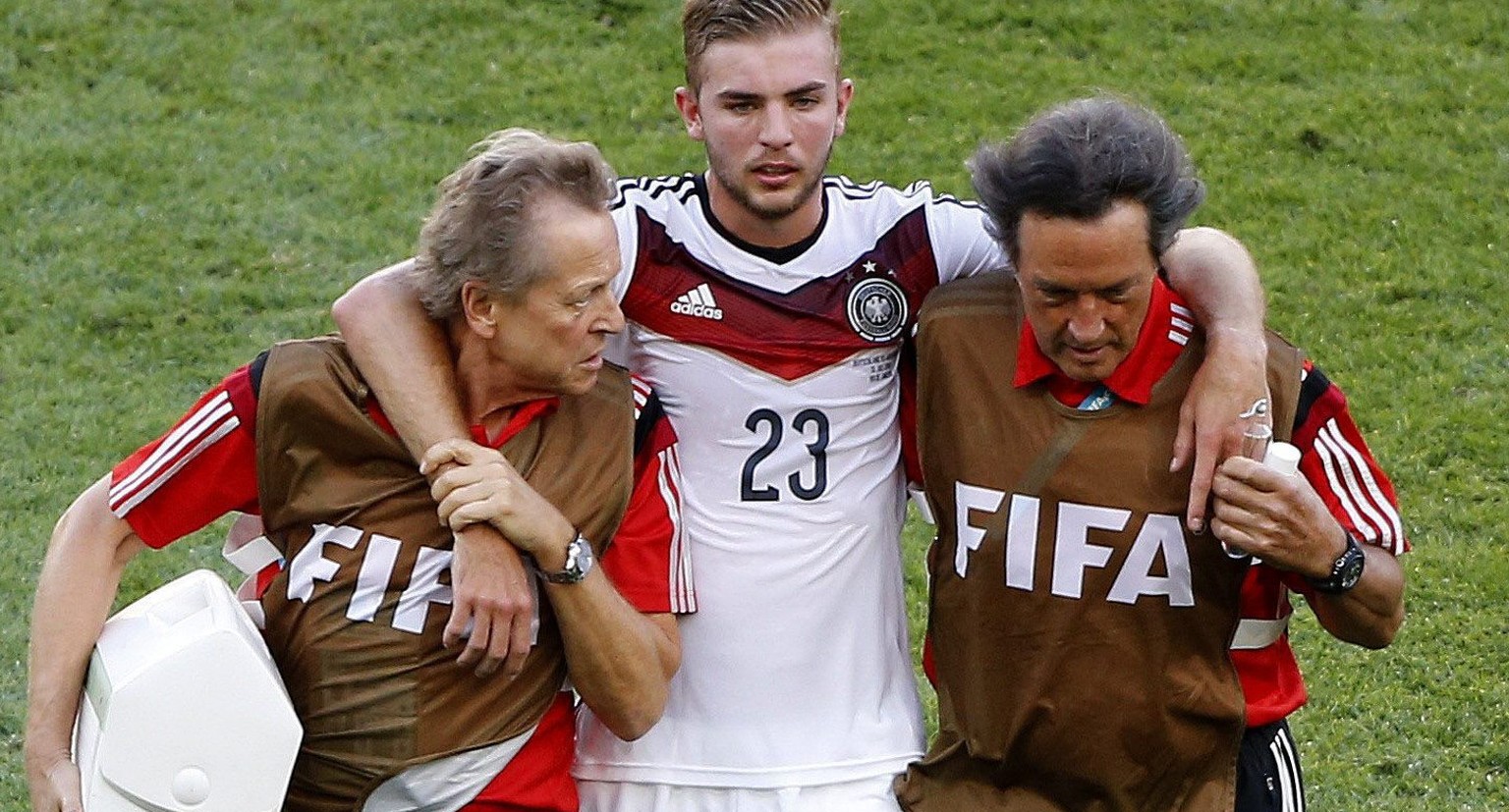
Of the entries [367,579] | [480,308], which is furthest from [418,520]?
[480,308]

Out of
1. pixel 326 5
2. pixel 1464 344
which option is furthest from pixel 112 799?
pixel 326 5

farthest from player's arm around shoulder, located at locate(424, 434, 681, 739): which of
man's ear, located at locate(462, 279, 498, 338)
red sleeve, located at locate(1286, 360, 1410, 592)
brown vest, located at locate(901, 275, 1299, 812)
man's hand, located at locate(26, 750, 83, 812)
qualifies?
red sleeve, located at locate(1286, 360, 1410, 592)

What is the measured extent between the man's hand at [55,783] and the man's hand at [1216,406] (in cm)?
183

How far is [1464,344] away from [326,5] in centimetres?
523

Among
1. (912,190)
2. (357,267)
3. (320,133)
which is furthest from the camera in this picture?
(320,133)

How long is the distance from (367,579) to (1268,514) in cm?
143

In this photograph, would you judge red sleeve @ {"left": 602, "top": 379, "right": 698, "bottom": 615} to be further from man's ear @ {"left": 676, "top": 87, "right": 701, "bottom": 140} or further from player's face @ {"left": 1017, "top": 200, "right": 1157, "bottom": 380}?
player's face @ {"left": 1017, "top": 200, "right": 1157, "bottom": 380}

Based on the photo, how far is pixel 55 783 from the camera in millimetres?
3479

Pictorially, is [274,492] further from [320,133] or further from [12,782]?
[320,133]

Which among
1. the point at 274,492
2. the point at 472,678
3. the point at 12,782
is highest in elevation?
the point at 274,492

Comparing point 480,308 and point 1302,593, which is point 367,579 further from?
point 1302,593

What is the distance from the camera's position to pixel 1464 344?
7629 mm

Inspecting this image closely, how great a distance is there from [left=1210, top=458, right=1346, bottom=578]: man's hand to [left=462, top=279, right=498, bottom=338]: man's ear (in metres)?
1.18

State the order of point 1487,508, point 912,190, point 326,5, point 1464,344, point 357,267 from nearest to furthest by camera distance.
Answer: point 912,190 → point 1487,508 → point 1464,344 → point 357,267 → point 326,5
